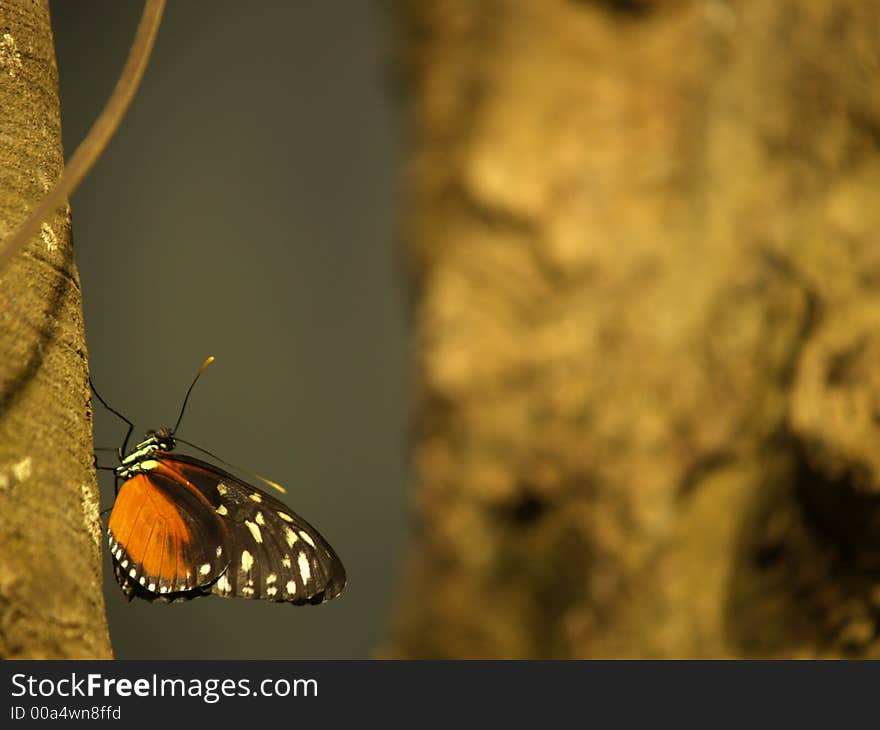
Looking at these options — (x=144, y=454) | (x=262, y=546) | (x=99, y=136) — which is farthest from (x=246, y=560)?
(x=99, y=136)

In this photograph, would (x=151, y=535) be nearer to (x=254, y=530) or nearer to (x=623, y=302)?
(x=254, y=530)

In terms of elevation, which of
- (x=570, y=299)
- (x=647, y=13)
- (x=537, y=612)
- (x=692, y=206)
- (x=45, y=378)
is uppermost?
(x=647, y=13)

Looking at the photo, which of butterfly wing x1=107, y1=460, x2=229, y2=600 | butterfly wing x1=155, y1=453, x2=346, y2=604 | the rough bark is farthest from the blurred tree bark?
the rough bark

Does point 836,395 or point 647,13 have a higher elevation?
point 647,13

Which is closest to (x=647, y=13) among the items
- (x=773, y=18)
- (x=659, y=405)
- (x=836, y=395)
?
(x=773, y=18)

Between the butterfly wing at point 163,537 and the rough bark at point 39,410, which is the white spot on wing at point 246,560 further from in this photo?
the rough bark at point 39,410
